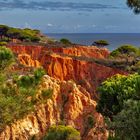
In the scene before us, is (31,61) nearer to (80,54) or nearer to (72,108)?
(80,54)

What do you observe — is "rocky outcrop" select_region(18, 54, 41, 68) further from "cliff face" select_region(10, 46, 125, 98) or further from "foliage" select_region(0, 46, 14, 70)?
"foliage" select_region(0, 46, 14, 70)

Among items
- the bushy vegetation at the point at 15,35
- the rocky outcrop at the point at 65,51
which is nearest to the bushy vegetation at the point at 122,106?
the rocky outcrop at the point at 65,51

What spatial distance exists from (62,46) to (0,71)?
41742mm

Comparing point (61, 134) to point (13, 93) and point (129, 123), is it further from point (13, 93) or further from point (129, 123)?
point (129, 123)

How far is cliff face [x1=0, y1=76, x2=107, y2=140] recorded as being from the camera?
29453mm

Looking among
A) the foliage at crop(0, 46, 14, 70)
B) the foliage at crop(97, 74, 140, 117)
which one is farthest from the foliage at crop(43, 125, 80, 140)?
the foliage at crop(0, 46, 14, 70)

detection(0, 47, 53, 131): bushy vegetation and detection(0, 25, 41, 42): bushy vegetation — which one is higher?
detection(0, 47, 53, 131): bushy vegetation

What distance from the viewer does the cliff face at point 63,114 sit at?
96.6 ft

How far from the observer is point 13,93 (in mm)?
22641

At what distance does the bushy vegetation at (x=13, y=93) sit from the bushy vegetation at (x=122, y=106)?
3697 millimetres

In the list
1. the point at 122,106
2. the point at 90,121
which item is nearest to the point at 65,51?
the point at 90,121

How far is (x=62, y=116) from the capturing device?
33031 mm

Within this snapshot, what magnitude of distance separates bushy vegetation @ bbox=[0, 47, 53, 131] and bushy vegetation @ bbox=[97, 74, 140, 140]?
3697 mm

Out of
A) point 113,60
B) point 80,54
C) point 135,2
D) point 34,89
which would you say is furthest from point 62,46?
point 135,2
